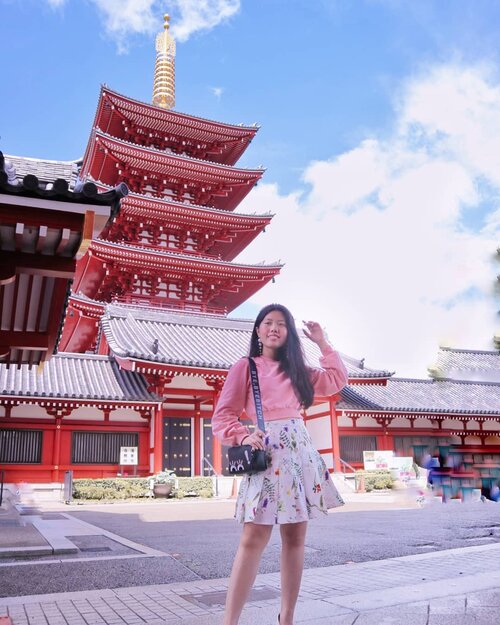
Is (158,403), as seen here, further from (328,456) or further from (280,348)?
(280,348)

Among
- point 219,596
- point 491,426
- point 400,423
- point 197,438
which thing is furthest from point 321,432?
point 219,596

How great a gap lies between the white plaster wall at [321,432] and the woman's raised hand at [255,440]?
1741 cm

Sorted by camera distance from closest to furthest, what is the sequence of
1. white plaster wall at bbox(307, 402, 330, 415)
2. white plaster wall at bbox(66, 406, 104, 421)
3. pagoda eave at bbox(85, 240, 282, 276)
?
1. white plaster wall at bbox(66, 406, 104, 421)
2. white plaster wall at bbox(307, 402, 330, 415)
3. pagoda eave at bbox(85, 240, 282, 276)

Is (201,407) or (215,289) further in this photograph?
(215,289)

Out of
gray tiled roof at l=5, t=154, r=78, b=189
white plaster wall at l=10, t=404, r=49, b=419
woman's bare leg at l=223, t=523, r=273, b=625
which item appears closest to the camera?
woman's bare leg at l=223, t=523, r=273, b=625

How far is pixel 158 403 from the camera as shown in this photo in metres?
16.9

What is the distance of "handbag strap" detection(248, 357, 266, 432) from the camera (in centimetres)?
257

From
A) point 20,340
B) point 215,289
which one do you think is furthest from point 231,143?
point 20,340

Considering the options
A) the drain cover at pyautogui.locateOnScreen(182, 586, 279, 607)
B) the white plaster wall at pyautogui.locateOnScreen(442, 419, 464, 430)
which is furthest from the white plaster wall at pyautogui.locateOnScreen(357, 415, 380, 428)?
the drain cover at pyautogui.locateOnScreen(182, 586, 279, 607)

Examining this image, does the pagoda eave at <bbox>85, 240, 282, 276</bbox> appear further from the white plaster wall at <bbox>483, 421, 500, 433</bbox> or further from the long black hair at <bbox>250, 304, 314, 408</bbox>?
the long black hair at <bbox>250, 304, 314, 408</bbox>

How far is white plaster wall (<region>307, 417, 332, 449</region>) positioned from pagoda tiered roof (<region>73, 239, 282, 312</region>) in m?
6.78

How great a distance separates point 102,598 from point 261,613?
1.26 metres

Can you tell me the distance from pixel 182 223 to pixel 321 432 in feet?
33.5

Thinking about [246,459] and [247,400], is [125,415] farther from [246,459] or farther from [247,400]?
[246,459]
